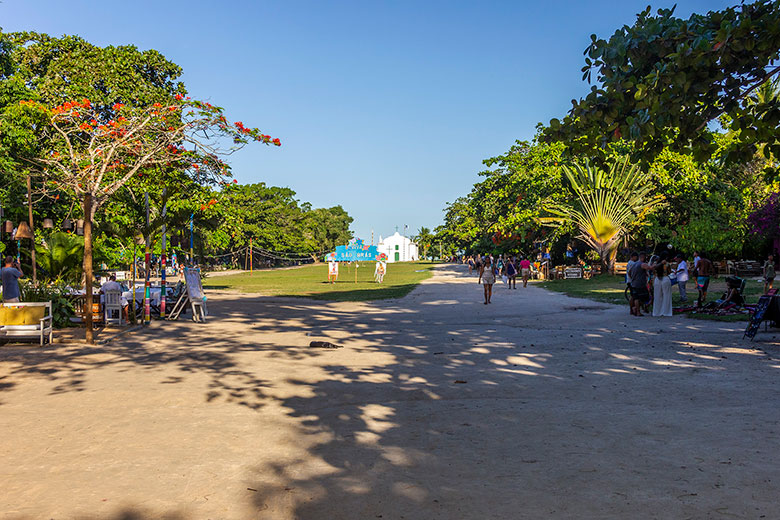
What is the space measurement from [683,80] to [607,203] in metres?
31.1

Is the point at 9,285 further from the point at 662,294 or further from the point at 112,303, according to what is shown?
the point at 662,294

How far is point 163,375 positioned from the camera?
8.81 meters

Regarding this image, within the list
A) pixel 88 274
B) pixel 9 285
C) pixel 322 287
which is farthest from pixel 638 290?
pixel 322 287

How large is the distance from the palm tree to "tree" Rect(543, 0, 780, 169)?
94.8ft

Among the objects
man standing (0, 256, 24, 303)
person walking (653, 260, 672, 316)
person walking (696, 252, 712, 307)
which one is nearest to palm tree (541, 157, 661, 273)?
person walking (696, 252, 712, 307)

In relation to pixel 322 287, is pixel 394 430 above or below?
below

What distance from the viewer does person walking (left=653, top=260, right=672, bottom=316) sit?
1634cm

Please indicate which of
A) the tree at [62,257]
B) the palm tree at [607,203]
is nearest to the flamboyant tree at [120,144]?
the tree at [62,257]

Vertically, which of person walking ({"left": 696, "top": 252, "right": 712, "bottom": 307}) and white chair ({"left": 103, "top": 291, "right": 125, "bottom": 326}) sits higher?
person walking ({"left": 696, "top": 252, "right": 712, "bottom": 307})

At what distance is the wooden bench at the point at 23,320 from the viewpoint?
38.9 ft

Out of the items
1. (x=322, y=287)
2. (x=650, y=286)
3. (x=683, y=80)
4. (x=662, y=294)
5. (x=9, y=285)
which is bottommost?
(x=322, y=287)

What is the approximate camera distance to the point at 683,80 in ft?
29.2

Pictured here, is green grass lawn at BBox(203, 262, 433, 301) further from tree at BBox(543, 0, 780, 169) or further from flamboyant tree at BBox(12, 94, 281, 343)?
tree at BBox(543, 0, 780, 169)

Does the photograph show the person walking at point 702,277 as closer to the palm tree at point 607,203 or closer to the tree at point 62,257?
the tree at point 62,257
